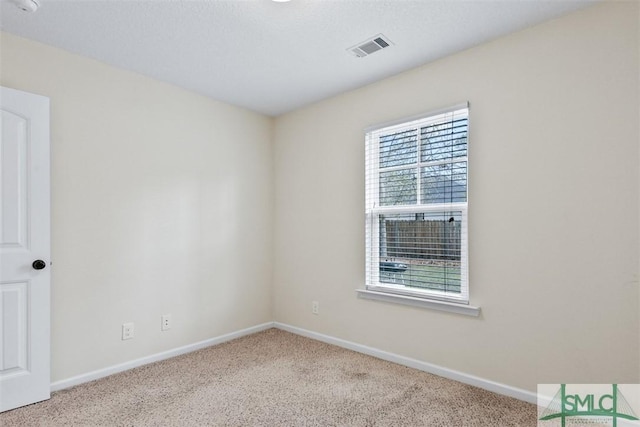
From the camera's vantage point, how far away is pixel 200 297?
3324mm

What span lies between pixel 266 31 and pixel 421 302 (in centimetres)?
224

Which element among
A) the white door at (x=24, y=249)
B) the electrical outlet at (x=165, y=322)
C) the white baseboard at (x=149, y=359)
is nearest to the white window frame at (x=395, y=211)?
the white baseboard at (x=149, y=359)

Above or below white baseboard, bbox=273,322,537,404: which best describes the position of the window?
above

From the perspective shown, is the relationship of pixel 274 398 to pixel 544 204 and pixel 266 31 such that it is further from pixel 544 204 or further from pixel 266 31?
pixel 266 31

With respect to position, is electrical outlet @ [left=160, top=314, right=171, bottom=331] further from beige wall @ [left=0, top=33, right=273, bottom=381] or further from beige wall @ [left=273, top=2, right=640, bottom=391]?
beige wall @ [left=273, top=2, right=640, bottom=391]

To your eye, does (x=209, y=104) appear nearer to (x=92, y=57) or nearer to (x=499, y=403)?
(x=92, y=57)

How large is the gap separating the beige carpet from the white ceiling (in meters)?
2.40

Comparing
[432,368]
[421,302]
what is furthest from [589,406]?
[421,302]

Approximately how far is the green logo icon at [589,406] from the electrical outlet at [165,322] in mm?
2826

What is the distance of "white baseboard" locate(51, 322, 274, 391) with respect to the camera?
248 centimetres

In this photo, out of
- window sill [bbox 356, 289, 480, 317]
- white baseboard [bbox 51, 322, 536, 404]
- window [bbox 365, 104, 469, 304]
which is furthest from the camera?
window [bbox 365, 104, 469, 304]

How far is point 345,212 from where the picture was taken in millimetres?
3322

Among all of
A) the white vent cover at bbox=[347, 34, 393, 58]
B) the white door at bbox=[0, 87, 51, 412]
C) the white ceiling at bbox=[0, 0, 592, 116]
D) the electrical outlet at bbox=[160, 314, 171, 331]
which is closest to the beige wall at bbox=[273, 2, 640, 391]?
the white ceiling at bbox=[0, 0, 592, 116]

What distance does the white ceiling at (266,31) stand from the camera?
6.70 ft
